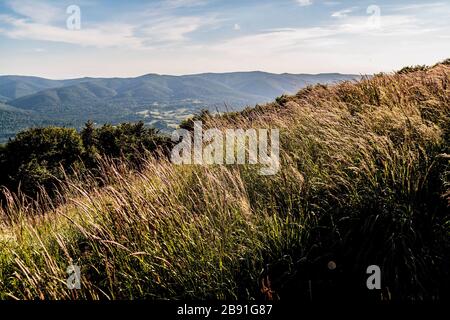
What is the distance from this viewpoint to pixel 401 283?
3016mm

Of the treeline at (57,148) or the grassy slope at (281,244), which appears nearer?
the grassy slope at (281,244)

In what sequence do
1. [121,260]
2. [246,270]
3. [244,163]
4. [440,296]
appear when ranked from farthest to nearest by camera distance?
[244,163] < [121,260] < [246,270] < [440,296]

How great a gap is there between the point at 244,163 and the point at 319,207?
Answer: 6.29ft

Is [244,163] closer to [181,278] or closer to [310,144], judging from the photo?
[310,144]

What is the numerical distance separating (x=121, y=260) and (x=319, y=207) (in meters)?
2.08

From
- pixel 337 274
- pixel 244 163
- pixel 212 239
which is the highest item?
pixel 244 163

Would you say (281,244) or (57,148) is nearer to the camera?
(281,244)

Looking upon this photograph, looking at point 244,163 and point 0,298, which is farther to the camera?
point 244,163

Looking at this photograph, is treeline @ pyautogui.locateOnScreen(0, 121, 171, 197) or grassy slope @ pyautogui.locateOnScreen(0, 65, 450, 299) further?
treeline @ pyautogui.locateOnScreen(0, 121, 171, 197)

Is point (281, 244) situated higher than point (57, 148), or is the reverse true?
point (281, 244)
